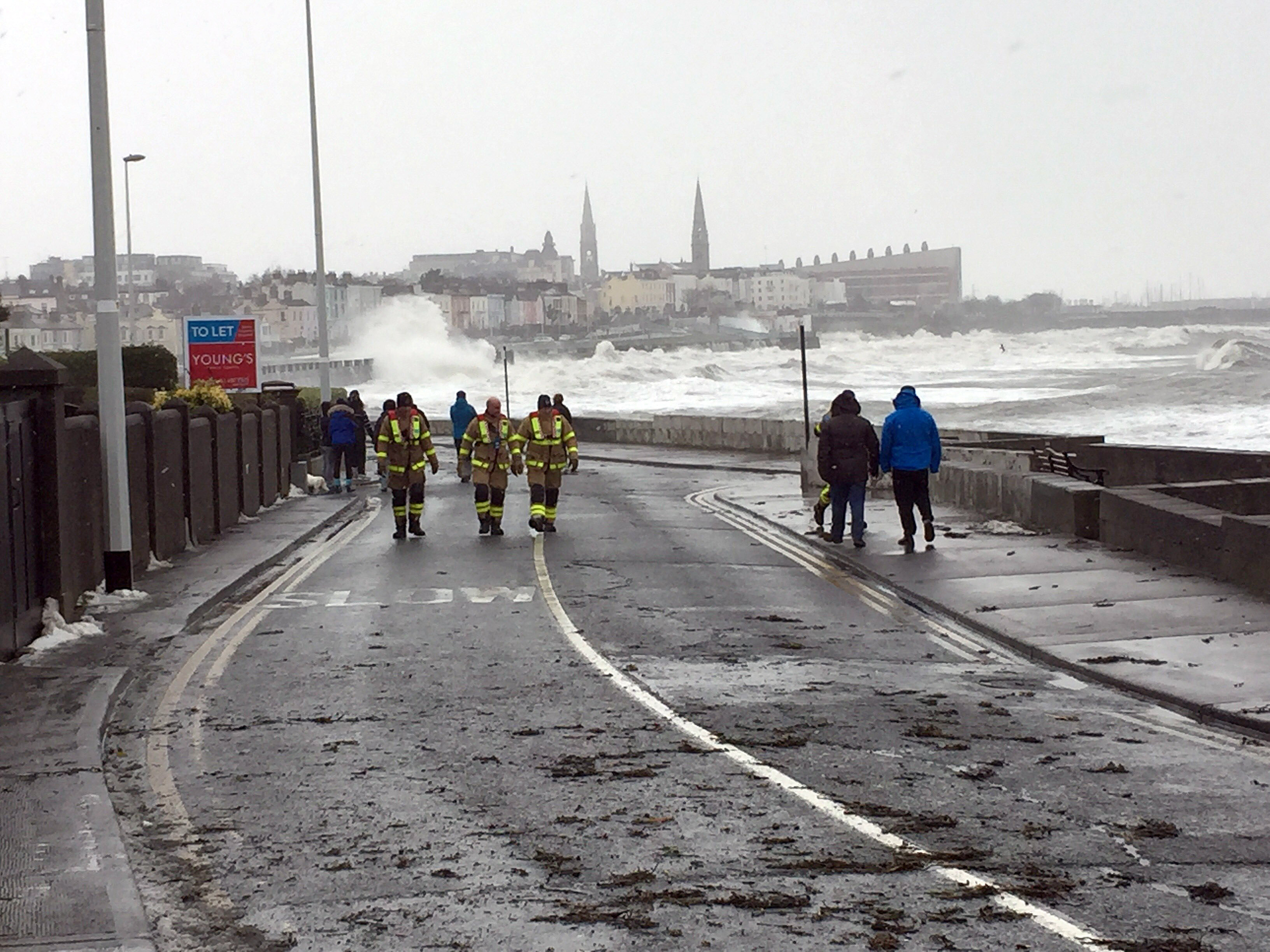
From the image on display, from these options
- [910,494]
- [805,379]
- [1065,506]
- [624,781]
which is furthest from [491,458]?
[624,781]

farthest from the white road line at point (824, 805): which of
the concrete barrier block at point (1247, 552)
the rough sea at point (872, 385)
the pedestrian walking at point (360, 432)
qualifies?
the rough sea at point (872, 385)

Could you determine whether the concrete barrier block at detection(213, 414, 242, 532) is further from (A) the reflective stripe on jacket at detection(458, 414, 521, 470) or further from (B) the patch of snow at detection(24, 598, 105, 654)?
(B) the patch of snow at detection(24, 598, 105, 654)

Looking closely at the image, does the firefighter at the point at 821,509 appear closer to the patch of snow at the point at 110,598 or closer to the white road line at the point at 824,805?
the white road line at the point at 824,805

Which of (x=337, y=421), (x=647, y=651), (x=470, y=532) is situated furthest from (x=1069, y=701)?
(x=337, y=421)

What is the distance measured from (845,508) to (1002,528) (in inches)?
89.3

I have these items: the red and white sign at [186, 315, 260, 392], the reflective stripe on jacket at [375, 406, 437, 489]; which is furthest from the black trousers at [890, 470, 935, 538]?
the red and white sign at [186, 315, 260, 392]

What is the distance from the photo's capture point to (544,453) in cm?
2288

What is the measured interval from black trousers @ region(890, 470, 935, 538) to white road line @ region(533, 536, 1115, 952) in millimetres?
6922

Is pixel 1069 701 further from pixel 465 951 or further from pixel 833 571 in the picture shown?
pixel 833 571

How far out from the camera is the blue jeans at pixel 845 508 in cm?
2077

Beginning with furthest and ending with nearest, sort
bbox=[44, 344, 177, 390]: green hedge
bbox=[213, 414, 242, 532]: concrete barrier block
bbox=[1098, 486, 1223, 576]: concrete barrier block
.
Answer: bbox=[44, 344, 177, 390]: green hedge < bbox=[213, 414, 242, 532]: concrete barrier block < bbox=[1098, 486, 1223, 576]: concrete barrier block

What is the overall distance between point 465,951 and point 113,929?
4.38ft

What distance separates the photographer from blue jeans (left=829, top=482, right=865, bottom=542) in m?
20.8

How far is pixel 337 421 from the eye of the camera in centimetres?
3231
